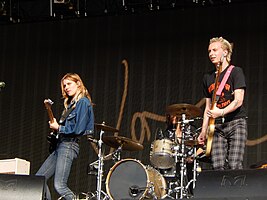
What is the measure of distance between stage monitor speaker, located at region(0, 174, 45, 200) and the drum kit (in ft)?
6.64

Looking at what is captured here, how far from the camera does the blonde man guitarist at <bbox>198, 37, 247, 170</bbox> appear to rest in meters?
7.12

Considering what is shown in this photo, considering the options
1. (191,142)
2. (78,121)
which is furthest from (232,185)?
(191,142)

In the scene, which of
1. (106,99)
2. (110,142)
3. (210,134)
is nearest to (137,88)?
(106,99)

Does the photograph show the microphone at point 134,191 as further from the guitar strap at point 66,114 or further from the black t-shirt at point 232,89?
the black t-shirt at point 232,89

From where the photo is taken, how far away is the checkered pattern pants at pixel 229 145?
7.12 metres

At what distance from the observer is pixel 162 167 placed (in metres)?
9.30

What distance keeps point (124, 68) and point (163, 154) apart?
2.49 m

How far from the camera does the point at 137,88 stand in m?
11.1

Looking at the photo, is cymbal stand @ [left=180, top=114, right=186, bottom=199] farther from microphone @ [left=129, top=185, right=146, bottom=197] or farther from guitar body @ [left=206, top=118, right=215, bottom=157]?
guitar body @ [left=206, top=118, right=215, bottom=157]

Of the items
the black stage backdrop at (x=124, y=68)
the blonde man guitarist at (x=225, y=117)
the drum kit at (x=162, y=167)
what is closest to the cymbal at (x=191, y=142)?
the drum kit at (x=162, y=167)

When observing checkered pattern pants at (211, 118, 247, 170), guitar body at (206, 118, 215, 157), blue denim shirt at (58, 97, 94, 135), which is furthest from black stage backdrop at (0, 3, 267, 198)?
guitar body at (206, 118, 215, 157)

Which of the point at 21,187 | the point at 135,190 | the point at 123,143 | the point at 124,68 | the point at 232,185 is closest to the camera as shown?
the point at 232,185

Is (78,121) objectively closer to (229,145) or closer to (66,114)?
(66,114)

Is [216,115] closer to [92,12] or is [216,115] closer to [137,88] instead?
[137,88]
